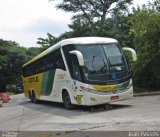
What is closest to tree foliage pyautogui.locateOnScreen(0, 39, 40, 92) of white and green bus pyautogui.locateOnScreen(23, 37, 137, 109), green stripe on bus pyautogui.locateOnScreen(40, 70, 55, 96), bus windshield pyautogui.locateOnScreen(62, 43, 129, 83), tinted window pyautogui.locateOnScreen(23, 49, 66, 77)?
tinted window pyautogui.locateOnScreen(23, 49, 66, 77)

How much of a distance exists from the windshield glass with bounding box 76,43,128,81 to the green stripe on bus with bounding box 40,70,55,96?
13.4 ft

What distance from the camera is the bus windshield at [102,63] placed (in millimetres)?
17641

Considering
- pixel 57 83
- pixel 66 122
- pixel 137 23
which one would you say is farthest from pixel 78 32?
pixel 66 122

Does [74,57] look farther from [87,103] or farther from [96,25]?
[96,25]

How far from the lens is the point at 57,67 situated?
67.9 feet

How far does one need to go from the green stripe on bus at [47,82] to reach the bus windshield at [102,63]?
158 inches

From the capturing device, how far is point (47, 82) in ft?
76.7

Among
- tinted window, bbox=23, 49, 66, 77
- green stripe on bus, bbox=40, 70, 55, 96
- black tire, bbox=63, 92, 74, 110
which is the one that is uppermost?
tinted window, bbox=23, 49, 66, 77

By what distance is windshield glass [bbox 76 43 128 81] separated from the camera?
17656 mm

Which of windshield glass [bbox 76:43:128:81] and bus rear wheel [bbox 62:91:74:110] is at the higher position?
windshield glass [bbox 76:43:128:81]

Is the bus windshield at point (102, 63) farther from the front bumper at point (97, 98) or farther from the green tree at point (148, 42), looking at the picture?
the green tree at point (148, 42)

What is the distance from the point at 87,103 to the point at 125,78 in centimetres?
200

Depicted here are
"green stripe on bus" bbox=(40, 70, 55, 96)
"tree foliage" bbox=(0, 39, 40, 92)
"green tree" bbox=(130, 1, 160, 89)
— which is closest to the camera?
"green stripe on bus" bbox=(40, 70, 55, 96)

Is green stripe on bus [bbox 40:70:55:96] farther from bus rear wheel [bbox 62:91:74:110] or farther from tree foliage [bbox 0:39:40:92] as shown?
tree foliage [bbox 0:39:40:92]
